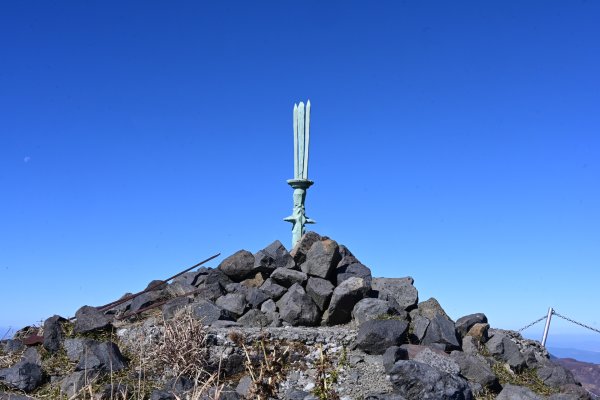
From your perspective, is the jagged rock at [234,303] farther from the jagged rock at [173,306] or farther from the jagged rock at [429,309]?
the jagged rock at [429,309]

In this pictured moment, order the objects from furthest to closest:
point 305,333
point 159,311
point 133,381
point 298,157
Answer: point 298,157 < point 159,311 < point 305,333 < point 133,381

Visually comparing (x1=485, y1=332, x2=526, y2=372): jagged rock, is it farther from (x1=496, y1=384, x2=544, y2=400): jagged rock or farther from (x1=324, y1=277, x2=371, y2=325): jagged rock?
(x1=324, y1=277, x2=371, y2=325): jagged rock

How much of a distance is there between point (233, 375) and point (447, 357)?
9.70 feet

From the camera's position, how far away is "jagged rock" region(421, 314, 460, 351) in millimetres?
9273

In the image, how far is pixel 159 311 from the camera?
425 inches

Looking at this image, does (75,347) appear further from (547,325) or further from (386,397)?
(547,325)

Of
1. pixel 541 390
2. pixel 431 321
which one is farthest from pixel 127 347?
pixel 541 390

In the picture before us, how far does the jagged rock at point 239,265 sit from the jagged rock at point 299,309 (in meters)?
1.30

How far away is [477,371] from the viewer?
28.1 feet

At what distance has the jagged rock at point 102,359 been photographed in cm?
823

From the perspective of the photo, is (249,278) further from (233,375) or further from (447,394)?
(447,394)

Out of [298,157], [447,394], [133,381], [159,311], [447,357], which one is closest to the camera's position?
[447,394]

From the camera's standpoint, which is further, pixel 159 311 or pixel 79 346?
pixel 159 311

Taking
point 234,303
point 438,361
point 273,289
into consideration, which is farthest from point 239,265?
point 438,361
